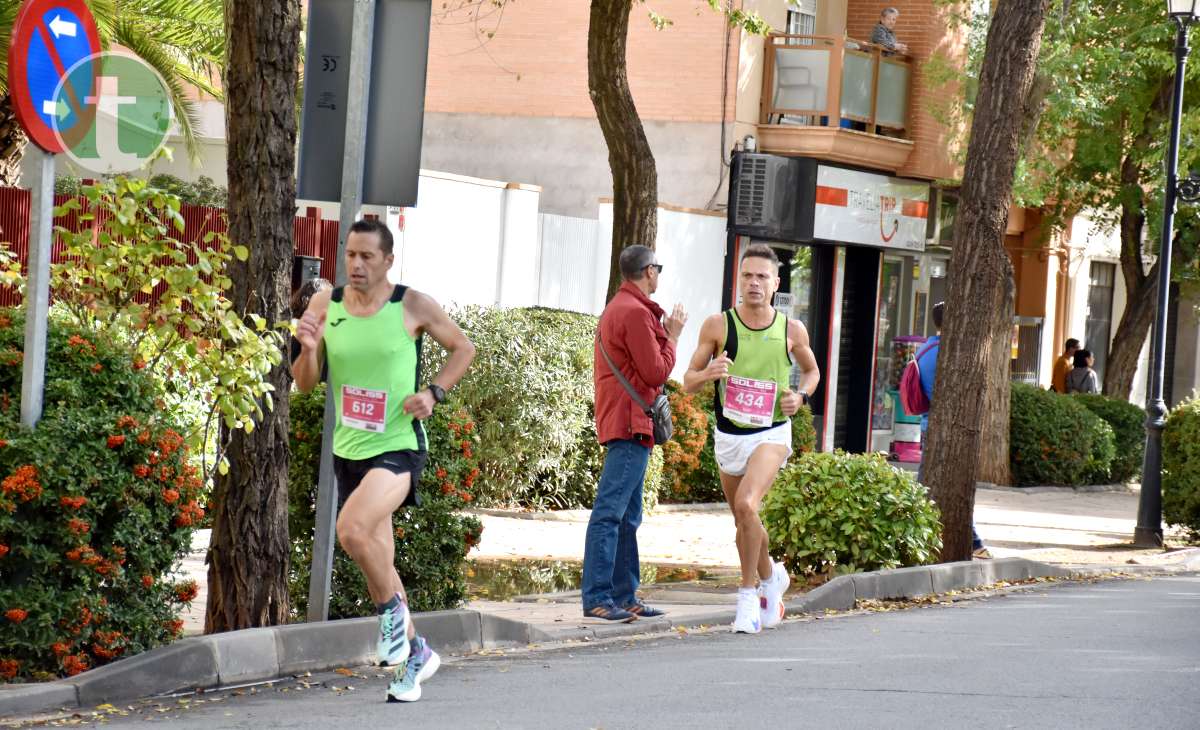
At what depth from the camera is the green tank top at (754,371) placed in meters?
9.73

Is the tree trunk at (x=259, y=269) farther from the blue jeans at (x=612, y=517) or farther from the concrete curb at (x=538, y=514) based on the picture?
the concrete curb at (x=538, y=514)

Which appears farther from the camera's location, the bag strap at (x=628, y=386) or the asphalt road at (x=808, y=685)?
the bag strap at (x=628, y=386)

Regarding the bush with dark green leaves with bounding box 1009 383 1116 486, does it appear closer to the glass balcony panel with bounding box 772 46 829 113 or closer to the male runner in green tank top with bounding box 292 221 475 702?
the glass balcony panel with bounding box 772 46 829 113

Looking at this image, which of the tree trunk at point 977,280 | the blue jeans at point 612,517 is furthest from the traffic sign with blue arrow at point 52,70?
the tree trunk at point 977,280

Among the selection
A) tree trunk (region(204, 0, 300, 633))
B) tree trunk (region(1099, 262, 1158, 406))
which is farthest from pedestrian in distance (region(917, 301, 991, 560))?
tree trunk (region(1099, 262, 1158, 406))

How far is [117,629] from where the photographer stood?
7094mm

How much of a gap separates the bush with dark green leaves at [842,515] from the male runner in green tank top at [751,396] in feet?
5.97

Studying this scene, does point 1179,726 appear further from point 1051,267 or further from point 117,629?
point 1051,267

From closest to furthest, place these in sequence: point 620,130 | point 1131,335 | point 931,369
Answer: point 931,369
point 620,130
point 1131,335

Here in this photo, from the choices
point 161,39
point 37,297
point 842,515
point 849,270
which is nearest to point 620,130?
point 842,515

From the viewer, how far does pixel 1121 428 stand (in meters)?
23.5

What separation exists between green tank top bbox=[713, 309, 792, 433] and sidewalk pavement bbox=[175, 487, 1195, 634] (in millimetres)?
1306

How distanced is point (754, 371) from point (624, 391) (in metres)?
0.72

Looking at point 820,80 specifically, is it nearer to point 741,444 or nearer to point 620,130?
point 620,130
